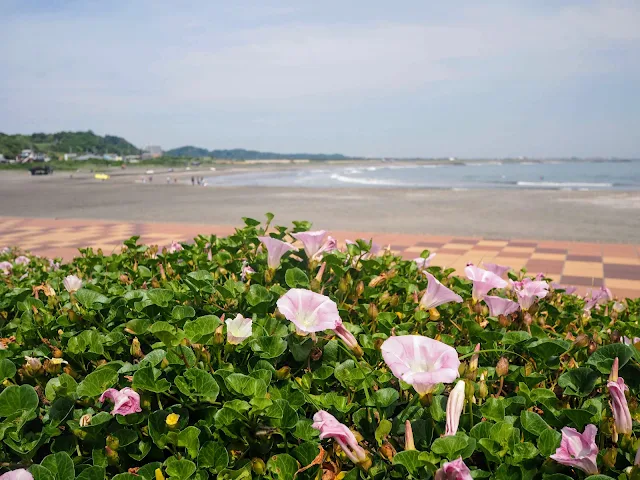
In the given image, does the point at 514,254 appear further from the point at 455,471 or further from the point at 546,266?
the point at 455,471

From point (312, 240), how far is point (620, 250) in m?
6.78

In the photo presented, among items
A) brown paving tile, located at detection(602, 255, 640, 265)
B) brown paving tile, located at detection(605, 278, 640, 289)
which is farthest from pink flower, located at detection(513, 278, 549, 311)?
brown paving tile, located at detection(602, 255, 640, 265)

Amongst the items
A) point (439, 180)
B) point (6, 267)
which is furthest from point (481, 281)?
point (439, 180)

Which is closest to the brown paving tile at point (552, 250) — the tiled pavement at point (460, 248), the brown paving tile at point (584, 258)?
the tiled pavement at point (460, 248)

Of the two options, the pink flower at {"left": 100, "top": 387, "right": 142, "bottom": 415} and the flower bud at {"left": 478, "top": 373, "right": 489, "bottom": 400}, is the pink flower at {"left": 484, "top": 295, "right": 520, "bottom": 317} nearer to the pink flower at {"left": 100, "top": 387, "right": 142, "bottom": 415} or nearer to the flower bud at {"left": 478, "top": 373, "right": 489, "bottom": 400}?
the flower bud at {"left": 478, "top": 373, "right": 489, "bottom": 400}

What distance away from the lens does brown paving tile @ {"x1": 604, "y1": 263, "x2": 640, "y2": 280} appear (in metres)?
5.32

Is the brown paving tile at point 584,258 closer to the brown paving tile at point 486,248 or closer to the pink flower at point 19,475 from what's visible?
the brown paving tile at point 486,248

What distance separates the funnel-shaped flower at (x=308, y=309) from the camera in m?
0.98

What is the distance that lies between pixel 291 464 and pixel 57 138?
157 metres

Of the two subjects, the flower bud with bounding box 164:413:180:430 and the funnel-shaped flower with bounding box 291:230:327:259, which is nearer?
the flower bud with bounding box 164:413:180:430

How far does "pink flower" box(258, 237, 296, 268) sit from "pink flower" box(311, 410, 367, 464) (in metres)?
0.58

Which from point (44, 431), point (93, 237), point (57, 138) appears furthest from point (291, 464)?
point (57, 138)

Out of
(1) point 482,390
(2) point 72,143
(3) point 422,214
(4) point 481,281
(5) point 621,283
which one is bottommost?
(5) point 621,283

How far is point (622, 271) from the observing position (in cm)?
556
